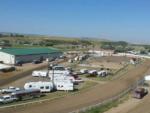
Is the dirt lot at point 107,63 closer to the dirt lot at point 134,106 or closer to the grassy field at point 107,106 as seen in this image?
the dirt lot at point 134,106

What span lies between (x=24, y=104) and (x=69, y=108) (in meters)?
4.25

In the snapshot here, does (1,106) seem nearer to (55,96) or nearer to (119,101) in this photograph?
(55,96)

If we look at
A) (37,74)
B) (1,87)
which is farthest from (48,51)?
(1,87)

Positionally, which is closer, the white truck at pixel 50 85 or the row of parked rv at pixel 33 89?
the row of parked rv at pixel 33 89

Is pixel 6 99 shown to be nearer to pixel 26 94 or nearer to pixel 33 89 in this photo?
pixel 26 94

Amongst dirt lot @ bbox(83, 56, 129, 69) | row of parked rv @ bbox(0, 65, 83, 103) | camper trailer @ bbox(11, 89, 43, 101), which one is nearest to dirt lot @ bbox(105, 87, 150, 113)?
row of parked rv @ bbox(0, 65, 83, 103)

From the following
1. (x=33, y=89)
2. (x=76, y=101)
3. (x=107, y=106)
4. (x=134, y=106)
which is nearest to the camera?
(x=107, y=106)

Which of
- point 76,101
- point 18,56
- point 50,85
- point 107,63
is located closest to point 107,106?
point 76,101

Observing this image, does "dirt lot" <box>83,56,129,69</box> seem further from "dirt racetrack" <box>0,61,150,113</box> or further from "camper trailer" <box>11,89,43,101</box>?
"camper trailer" <box>11,89,43,101</box>

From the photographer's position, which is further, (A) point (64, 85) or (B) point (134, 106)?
(A) point (64, 85)

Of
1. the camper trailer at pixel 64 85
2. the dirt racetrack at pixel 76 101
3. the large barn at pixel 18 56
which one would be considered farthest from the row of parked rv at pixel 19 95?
the large barn at pixel 18 56

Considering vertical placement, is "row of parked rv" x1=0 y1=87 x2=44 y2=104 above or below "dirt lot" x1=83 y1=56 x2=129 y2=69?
above

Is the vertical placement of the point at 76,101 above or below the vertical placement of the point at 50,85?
below

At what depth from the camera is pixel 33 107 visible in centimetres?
2702
